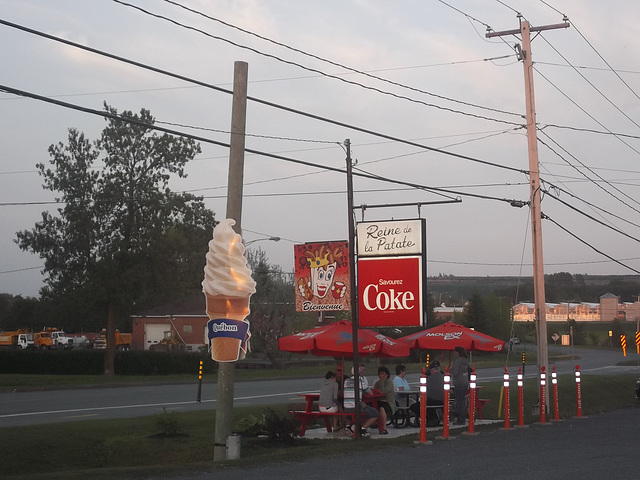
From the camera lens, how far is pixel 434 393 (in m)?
20.5

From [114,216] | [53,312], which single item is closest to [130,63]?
[114,216]

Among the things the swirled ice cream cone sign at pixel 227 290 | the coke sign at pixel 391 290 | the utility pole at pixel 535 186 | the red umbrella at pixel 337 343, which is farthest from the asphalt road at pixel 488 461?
the utility pole at pixel 535 186

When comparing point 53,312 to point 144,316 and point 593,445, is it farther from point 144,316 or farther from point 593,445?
point 593,445

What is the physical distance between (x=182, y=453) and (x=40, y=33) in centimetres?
861

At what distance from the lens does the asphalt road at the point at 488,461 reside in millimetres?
11891

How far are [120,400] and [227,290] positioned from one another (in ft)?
55.7

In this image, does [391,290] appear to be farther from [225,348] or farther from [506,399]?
[225,348]

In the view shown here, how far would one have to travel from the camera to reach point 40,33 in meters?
12.9

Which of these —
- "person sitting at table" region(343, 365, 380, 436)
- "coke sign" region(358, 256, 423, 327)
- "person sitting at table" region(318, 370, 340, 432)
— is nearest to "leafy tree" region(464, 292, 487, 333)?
"coke sign" region(358, 256, 423, 327)

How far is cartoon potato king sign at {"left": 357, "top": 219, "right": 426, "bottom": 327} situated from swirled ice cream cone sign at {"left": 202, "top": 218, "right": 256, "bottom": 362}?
569 centimetres

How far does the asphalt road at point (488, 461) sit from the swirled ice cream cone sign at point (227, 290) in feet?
6.93

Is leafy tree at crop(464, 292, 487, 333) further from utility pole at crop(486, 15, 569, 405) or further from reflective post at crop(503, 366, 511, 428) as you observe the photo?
reflective post at crop(503, 366, 511, 428)

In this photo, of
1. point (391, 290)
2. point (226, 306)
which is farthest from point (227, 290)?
point (391, 290)

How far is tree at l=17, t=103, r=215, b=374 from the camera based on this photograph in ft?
140
